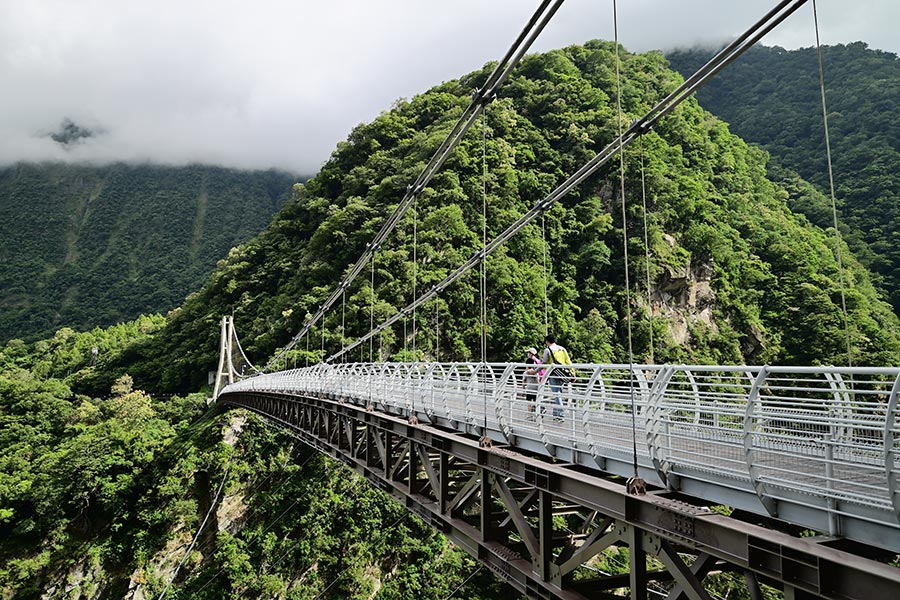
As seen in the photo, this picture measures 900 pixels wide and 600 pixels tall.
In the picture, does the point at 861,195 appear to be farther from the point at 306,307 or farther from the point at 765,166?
the point at 306,307

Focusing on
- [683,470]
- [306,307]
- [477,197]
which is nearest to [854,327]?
[477,197]

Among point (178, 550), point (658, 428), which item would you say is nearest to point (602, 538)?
point (658, 428)

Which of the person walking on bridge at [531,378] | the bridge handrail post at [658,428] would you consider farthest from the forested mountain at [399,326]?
the bridge handrail post at [658,428]

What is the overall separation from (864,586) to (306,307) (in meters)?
33.7

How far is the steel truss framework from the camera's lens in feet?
10.1

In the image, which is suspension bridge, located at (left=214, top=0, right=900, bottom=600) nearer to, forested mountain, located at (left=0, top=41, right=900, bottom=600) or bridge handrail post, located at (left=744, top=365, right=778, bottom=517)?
bridge handrail post, located at (left=744, top=365, right=778, bottom=517)

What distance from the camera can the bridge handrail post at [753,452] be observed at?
135 inches

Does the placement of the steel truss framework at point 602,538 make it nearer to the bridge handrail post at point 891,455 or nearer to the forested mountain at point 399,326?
the bridge handrail post at point 891,455

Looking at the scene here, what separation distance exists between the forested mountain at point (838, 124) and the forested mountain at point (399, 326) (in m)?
2.08

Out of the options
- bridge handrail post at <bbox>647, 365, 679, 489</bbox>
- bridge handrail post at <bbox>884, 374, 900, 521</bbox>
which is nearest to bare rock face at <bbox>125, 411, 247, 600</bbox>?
bridge handrail post at <bbox>647, 365, 679, 489</bbox>

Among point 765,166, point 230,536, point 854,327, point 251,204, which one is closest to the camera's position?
point 230,536

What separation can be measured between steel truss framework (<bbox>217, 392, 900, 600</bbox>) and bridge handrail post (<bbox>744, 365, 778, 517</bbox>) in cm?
16

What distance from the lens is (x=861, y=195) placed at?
37.3m

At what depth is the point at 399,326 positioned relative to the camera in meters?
32.2
